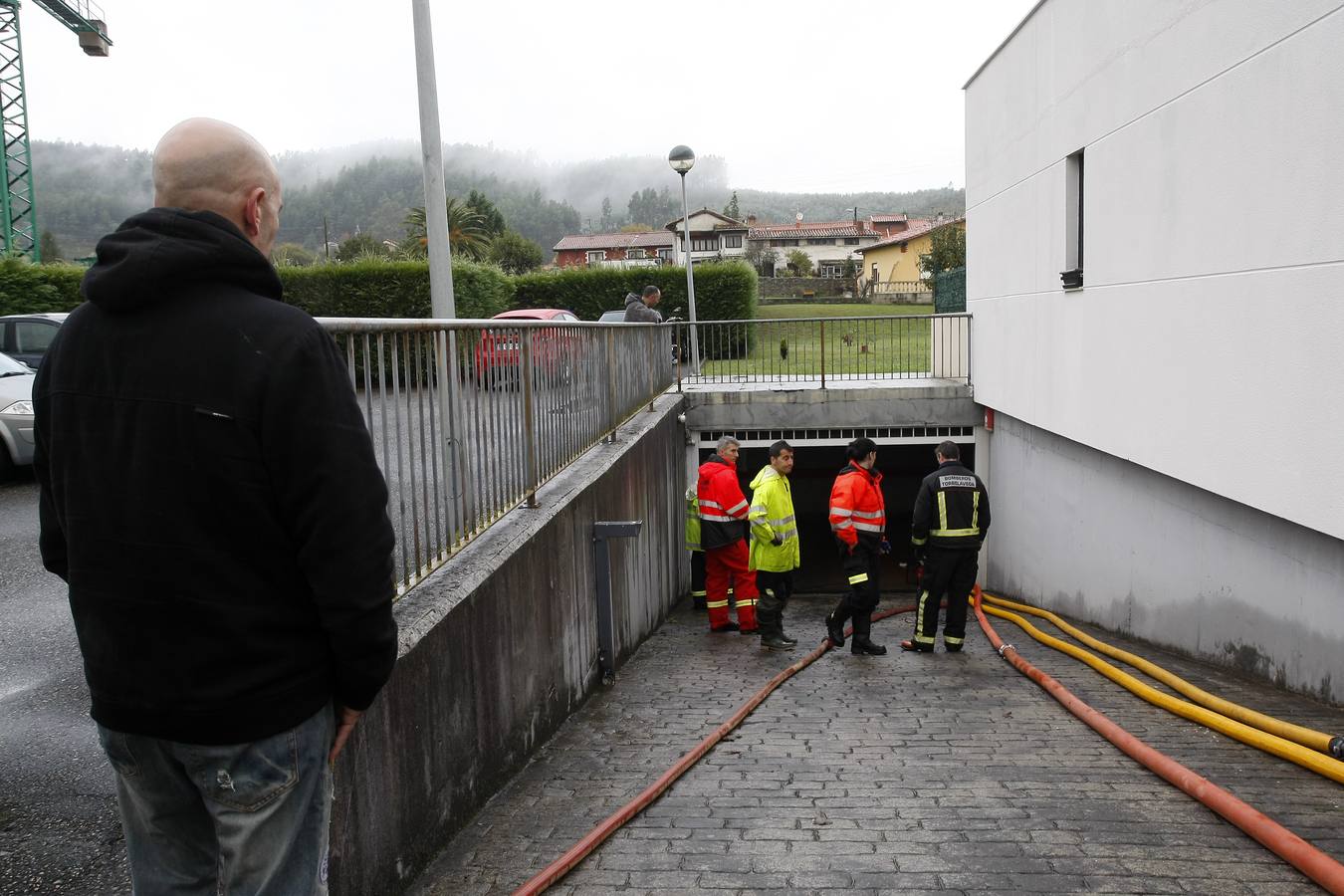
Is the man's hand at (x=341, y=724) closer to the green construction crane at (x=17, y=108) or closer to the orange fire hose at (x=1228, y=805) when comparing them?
the orange fire hose at (x=1228, y=805)

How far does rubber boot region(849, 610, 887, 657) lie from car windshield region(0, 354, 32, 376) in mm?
9045

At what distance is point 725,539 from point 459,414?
240 inches

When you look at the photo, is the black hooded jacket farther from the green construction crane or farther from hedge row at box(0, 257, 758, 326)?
the green construction crane

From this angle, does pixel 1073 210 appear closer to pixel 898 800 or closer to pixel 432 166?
pixel 432 166

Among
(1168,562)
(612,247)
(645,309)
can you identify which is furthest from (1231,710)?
(612,247)

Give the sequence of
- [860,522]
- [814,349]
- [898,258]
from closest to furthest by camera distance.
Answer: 1. [860,522]
2. [814,349]
3. [898,258]

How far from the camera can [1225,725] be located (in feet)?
19.5

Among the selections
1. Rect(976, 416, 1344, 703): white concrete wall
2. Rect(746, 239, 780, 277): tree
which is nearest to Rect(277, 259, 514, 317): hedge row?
Rect(976, 416, 1344, 703): white concrete wall

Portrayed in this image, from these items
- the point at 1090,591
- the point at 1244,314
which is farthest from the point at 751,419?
the point at 1244,314

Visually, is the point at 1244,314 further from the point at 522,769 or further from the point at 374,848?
the point at 374,848

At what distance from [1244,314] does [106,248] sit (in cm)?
727

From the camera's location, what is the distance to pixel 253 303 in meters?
2.01

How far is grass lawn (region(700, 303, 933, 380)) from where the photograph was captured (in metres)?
16.7

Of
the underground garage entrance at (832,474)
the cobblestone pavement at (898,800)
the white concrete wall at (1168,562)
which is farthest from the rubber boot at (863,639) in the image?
the underground garage entrance at (832,474)
